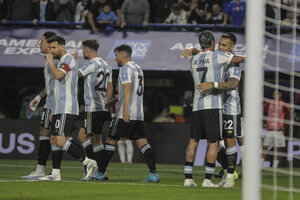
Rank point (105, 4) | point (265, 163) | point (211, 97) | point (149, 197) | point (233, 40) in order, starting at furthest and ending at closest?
point (105, 4)
point (265, 163)
point (233, 40)
point (211, 97)
point (149, 197)

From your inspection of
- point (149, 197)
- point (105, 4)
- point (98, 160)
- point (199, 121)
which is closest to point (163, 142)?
point (105, 4)

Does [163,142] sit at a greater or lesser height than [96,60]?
lesser

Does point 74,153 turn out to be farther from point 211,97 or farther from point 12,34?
point 12,34

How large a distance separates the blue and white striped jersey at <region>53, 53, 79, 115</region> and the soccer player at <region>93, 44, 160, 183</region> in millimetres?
745

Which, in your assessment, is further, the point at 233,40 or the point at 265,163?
the point at 265,163

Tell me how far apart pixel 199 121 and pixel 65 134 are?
1823 mm

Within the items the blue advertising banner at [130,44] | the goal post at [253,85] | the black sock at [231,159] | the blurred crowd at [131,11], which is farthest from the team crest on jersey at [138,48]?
the goal post at [253,85]

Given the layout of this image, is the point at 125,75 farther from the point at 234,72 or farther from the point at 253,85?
the point at 253,85

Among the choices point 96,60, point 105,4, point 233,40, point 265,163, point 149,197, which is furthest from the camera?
point 105,4

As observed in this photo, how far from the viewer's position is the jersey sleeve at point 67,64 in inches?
374

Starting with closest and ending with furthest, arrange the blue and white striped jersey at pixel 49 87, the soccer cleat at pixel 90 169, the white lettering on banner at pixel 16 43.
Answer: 1. the soccer cleat at pixel 90 169
2. the blue and white striped jersey at pixel 49 87
3. the white lettering on banner at pixel 16 43

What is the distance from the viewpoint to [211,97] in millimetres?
9219

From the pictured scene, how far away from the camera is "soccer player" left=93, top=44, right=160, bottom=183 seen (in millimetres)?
10062

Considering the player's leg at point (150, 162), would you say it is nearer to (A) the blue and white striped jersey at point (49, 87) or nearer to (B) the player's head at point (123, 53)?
(B) the player's head at point (123, 53)
